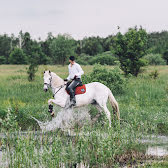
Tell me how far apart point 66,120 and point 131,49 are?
1658 centimetres

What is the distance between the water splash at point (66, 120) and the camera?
33.3 ft

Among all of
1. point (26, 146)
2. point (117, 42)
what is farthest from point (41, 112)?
point (117, 42)

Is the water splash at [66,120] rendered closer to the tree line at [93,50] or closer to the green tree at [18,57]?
the tree line at [93,50]

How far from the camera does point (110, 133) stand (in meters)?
6.73

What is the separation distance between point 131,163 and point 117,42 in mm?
20214

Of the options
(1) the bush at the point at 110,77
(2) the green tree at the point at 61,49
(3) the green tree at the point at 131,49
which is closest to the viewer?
(1) the bush at the point at 110,77

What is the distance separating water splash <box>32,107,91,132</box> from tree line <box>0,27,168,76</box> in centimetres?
1074

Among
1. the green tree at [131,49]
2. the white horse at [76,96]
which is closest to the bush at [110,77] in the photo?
the white horse at [76,96]

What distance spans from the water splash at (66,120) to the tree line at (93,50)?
35.2 feet

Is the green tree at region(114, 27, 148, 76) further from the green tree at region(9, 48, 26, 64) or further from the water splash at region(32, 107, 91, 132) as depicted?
the green tree at region(9, 48, 26, 64)

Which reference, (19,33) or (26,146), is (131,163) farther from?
(19,33)

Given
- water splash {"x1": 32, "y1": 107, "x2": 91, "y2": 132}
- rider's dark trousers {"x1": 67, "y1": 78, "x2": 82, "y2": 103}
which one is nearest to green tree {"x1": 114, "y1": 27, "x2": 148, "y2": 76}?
water splash {"x1": 32, "y1": 107, "x2": 91, "y2": 132}

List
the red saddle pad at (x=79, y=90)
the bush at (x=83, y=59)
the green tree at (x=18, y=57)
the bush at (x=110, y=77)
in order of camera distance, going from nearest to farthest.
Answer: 1. the red saddle pad at (x=79, y=90)
2. the bush at (x=110, y=77)
3. the bush at (x=83, y=59)
4. the green tree at (x=18, y=57)

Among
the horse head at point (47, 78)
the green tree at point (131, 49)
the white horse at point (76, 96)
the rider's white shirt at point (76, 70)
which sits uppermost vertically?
the green tree at point (131, 49)
